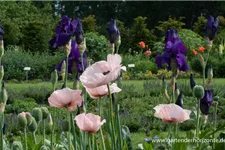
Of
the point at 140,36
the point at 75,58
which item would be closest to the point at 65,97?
the point at 75,58

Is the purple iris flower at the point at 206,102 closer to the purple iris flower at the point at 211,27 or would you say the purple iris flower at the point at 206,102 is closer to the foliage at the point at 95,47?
the purple iris flower at the point at 211,27

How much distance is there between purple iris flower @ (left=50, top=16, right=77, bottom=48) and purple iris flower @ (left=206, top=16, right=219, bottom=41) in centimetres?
51

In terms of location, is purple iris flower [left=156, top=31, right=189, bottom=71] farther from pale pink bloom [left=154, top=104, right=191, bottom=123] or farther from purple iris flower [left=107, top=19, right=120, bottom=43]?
pale pink bloom [left=154, top=104, right=191, bottom=123]

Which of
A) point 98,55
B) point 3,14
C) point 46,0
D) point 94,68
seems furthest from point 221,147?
point 46,0

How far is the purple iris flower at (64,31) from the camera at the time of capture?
1.86 meters

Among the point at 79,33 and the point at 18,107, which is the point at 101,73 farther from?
the point at 18,107

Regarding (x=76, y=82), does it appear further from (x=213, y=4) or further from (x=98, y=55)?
(x=213, y=4)

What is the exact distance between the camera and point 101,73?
4.88 feet

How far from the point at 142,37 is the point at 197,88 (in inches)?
572

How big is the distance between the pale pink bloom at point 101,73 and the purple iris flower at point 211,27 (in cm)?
64

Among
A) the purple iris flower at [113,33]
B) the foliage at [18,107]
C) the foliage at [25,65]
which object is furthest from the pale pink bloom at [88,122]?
the foliage at [25,65]

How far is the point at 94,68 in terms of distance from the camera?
1.51 metres

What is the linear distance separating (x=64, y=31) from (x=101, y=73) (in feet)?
1.53

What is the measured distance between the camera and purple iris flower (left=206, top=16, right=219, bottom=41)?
6.75 ft
